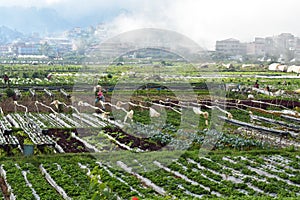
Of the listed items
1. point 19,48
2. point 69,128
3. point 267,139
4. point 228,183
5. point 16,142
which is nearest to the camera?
point 228,183

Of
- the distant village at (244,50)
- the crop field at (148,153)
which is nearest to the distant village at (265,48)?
the distant village at (244,50)

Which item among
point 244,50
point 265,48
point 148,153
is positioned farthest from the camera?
point 265,48

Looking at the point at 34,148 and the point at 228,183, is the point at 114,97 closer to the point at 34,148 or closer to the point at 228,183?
the point at 34,148

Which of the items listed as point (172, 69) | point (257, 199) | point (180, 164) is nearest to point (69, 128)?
point (180, 164)

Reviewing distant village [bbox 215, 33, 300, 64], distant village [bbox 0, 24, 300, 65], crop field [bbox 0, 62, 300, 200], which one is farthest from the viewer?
distant village [bbox 215, 33, 300, 64]

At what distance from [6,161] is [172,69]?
3281 cm

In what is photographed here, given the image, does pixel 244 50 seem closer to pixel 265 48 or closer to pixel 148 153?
pixel 265 48

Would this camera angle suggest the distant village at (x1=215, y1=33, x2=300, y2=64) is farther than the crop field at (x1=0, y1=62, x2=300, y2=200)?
Yes

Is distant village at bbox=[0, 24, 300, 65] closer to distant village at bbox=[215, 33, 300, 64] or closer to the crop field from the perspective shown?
distant village at bbox=[215, 33, 300, 64]

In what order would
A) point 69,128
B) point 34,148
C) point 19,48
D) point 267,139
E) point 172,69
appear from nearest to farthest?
point 34,148, point 267,139, point 69,128, point 172,69, point 19,48

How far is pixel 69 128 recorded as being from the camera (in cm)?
1427

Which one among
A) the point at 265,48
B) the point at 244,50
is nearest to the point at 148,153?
the point at 244,50

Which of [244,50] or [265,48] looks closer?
[244,50]

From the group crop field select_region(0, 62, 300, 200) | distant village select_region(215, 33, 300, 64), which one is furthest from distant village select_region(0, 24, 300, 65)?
crop field select_region(0, 62, 300, 200)
